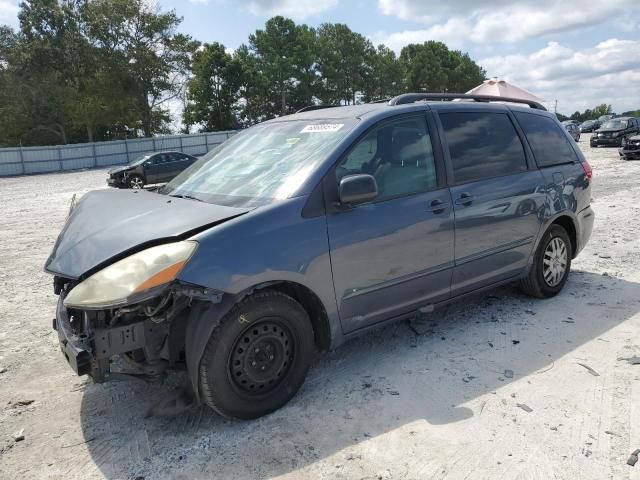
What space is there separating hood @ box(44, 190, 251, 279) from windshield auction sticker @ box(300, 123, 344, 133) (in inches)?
37.9

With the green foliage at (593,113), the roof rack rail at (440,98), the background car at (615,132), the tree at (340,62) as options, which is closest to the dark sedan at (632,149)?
the background car at (615,132)

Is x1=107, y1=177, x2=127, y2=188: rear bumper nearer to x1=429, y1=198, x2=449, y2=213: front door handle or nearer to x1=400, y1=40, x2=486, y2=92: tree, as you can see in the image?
x1=429, y1=198, x2=449, y2=213: front door handle

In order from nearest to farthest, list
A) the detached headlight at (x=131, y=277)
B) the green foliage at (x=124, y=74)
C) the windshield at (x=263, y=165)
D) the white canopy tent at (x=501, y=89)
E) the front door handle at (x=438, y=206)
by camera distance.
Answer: the detached headlight at (x=131, y=277) → the windshield at (x=263, y=165) → the front door handle at (x=438, y=206) → the white canopy tent at (x=501, y=89) → the green foliage at (x=124, y=74)

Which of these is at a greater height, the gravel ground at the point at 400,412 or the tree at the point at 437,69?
the tree at the point at 437,69

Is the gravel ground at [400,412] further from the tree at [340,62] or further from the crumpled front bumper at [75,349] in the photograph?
the tree at [340,62]

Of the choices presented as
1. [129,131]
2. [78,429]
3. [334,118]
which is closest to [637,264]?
[334,118]

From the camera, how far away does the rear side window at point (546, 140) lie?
4.67 metres

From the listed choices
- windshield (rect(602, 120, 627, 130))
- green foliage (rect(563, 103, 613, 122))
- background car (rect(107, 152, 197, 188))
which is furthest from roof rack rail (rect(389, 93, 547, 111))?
green foliage (rect(563, 103, 613, 122))

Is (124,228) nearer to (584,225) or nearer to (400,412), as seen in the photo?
(400,412)

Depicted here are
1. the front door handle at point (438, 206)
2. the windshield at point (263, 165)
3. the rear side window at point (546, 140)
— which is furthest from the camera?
the rear side window at point (546, 140)

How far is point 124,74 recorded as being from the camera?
46250 millimetres

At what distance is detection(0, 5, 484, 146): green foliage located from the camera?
149ft

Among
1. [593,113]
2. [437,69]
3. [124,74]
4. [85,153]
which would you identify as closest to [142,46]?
[124,74]

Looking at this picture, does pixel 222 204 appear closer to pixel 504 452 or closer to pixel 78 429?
pixel 78 429
